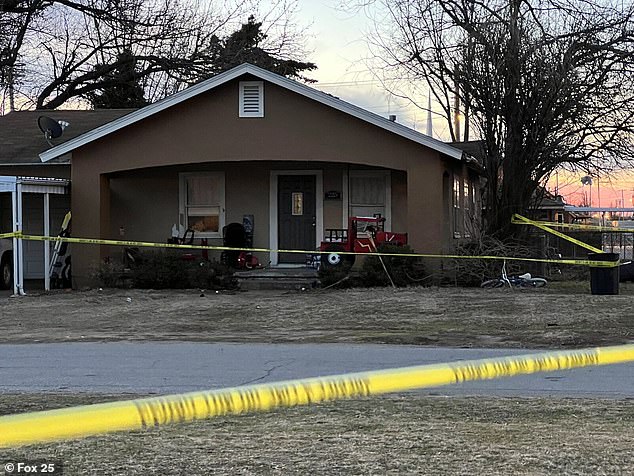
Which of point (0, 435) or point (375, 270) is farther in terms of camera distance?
point (375, 270)

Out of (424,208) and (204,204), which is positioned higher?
(204,204)

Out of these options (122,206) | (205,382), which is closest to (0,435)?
(205,382)

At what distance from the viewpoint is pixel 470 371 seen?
515 cm

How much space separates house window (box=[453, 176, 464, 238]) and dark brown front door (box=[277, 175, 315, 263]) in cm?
372

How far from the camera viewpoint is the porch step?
65.9 ft

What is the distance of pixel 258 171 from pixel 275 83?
3.04 meters

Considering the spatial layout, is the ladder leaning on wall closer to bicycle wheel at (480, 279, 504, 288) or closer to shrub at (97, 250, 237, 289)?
shrub at (97, 250, 237, 289)

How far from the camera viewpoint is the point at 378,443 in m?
6.12

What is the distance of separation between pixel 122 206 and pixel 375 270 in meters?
7.36

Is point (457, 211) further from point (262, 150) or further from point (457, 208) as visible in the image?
point (262, 150)

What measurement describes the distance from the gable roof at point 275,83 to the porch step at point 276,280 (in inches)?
147

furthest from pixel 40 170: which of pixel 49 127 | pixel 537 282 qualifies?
pixel 537 282

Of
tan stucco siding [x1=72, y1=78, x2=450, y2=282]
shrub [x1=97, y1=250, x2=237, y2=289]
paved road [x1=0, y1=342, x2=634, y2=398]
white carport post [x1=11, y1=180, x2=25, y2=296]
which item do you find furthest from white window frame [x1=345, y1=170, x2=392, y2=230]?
paved road [x1=0, y1=342, x2=634, y2=398]

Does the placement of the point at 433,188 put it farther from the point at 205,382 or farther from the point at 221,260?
the point at 205,382
